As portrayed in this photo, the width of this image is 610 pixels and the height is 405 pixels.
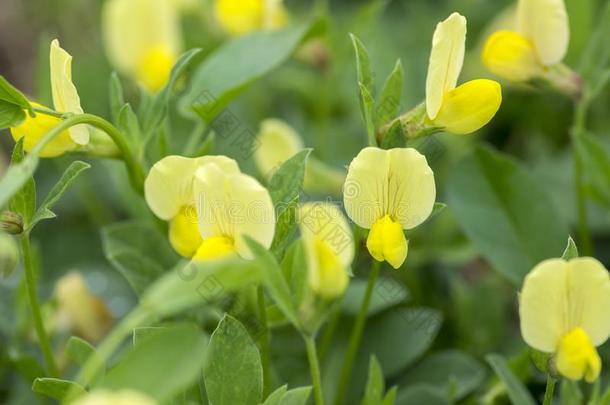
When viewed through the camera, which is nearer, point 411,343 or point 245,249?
point 245,249

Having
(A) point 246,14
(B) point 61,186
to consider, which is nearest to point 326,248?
(B) point 61,186

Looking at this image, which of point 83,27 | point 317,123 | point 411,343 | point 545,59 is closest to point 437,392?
point 411,343

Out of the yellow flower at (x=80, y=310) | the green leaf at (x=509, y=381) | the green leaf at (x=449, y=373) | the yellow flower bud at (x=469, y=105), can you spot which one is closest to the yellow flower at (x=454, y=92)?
the yellow flower bud at (x=469, y=105)

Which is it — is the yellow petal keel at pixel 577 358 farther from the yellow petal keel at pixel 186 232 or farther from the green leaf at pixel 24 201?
the green leaf at pixel 24 201

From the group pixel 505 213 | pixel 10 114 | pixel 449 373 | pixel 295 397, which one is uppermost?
pixel 10 114

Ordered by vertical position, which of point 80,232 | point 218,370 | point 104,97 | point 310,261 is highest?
point 310,261

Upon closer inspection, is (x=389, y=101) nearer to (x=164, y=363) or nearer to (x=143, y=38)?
→ (x=164, y=363)

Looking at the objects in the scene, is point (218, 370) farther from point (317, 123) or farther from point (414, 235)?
point (317, 123)
